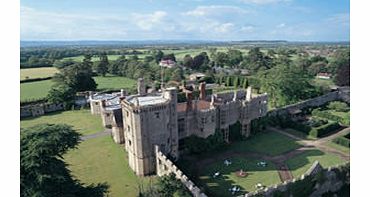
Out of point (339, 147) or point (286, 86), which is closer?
point (339, 147)

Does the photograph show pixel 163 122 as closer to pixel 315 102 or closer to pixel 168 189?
pixel 168 189

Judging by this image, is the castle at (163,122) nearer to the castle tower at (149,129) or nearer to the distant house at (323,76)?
the castle tower at (149,129)

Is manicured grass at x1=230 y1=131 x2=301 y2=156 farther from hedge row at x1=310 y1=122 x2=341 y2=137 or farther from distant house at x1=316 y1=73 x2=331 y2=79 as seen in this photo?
distant house at x1=316 y1=73 x2=331 y2=79

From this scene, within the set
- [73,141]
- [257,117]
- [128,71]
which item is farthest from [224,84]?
[73,141]

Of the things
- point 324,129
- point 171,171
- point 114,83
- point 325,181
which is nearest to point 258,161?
point 325,181

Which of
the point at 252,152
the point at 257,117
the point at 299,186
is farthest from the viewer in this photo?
the point at 257,117

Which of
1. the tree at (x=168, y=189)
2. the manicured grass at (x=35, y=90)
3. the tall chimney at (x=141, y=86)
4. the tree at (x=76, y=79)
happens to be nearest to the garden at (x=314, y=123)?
the tall chimney at (x=141, y=86)
